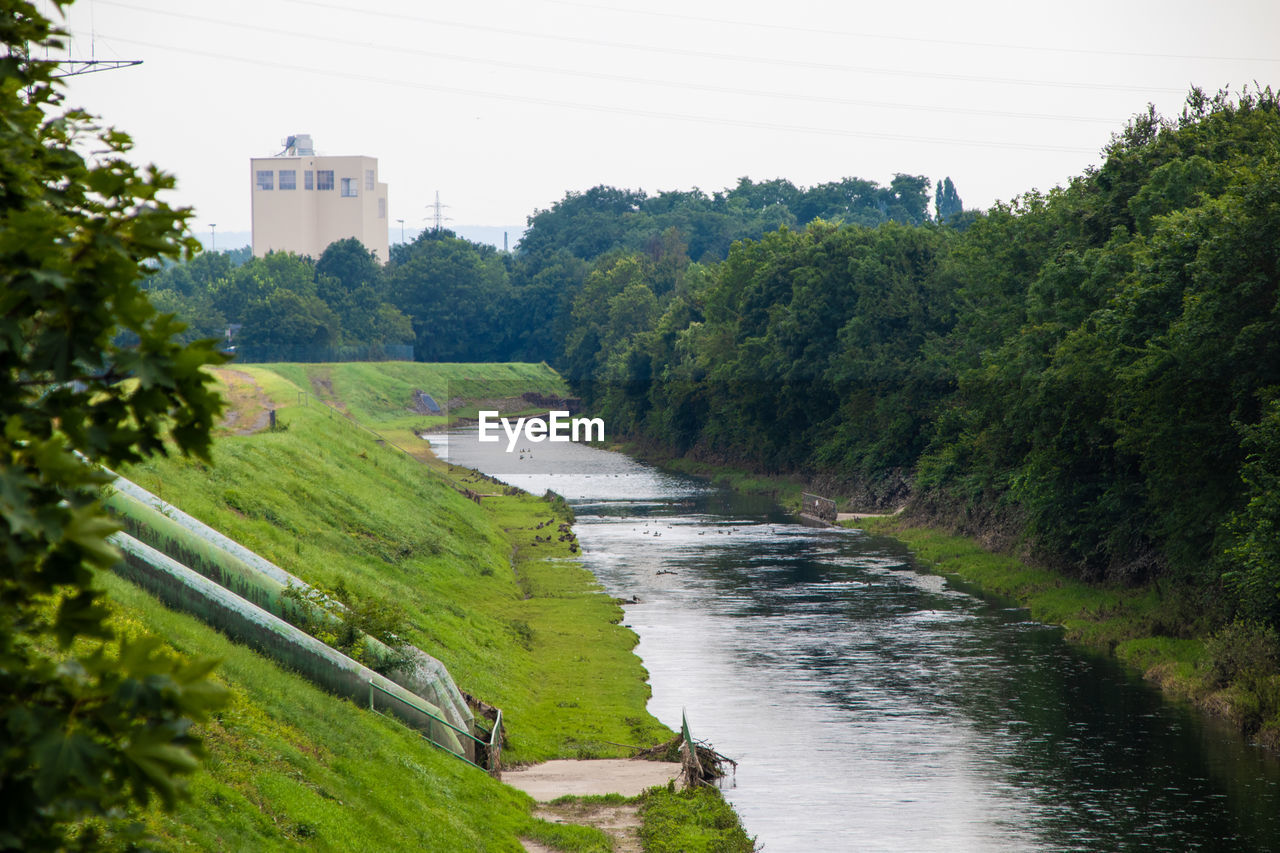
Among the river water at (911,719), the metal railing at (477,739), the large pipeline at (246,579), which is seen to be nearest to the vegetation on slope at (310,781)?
the metal railing at (477,739)

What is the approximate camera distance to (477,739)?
106 ft

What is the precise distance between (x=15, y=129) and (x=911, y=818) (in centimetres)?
2747

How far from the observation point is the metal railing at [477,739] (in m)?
30.0

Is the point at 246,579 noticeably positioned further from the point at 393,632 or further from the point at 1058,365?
the point at 1058,365

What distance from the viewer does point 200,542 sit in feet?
102

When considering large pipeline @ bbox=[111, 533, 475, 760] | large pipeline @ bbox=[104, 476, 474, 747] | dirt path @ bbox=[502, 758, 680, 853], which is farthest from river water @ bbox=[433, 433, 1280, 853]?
large pipeline @ bbox=[111, 533, 475, 760]

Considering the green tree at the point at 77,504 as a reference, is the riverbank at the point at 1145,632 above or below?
below

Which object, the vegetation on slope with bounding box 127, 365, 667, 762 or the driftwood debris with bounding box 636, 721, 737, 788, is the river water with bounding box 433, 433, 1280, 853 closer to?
the driftwood debris with bounding box 636, 721, 737, 788

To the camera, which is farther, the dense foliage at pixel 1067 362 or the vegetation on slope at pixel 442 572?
the dense foliage at pixel 1067 362

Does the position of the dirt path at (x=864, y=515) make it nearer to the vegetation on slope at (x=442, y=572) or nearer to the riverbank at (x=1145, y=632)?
the riverbank at (x=1145, y=632)

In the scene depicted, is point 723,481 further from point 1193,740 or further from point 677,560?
point 1193,740

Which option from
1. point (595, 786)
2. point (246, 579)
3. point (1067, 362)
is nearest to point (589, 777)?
point (595, 786)

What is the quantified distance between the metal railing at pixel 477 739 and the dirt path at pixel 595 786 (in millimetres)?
499

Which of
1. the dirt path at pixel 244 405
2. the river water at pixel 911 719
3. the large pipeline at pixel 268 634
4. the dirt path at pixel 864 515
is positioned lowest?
the river water at pixel 911 719
